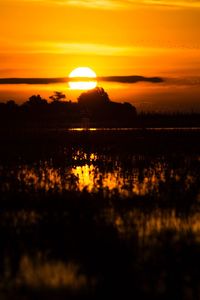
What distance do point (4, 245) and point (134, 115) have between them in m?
81.7

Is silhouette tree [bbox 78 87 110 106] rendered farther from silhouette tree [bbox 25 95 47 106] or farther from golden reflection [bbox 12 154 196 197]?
golden reflection [bbox 12 154 196 197]

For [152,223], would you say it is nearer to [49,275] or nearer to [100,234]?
[100,234]

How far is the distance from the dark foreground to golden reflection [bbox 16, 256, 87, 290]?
0.04 feet

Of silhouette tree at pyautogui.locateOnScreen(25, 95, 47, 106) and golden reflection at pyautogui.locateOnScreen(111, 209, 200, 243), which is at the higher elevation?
silhouette tree at pyautogui.locateOnScreen(25, 95, 47, 106)

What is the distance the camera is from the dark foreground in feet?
24.2

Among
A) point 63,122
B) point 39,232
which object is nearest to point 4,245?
point 39,232

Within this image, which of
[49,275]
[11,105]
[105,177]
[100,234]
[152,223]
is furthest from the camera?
[11,105]

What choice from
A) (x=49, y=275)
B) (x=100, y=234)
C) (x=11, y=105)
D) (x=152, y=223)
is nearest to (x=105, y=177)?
(x=152, y=223)

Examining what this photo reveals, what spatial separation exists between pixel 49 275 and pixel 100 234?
2178 millimetres

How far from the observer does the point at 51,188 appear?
15180 mm

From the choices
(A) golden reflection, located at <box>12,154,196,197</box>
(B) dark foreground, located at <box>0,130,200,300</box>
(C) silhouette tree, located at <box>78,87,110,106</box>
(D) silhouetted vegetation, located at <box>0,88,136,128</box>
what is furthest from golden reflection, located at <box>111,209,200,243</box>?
(C) silhouette tree, located at <box>78,87,110,106</box>

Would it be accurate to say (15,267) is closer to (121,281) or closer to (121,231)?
(121,281)

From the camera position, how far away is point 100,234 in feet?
32.3

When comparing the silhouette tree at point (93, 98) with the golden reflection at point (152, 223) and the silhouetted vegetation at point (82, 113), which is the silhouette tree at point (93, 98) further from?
the golden reflection at point (152, 223)
